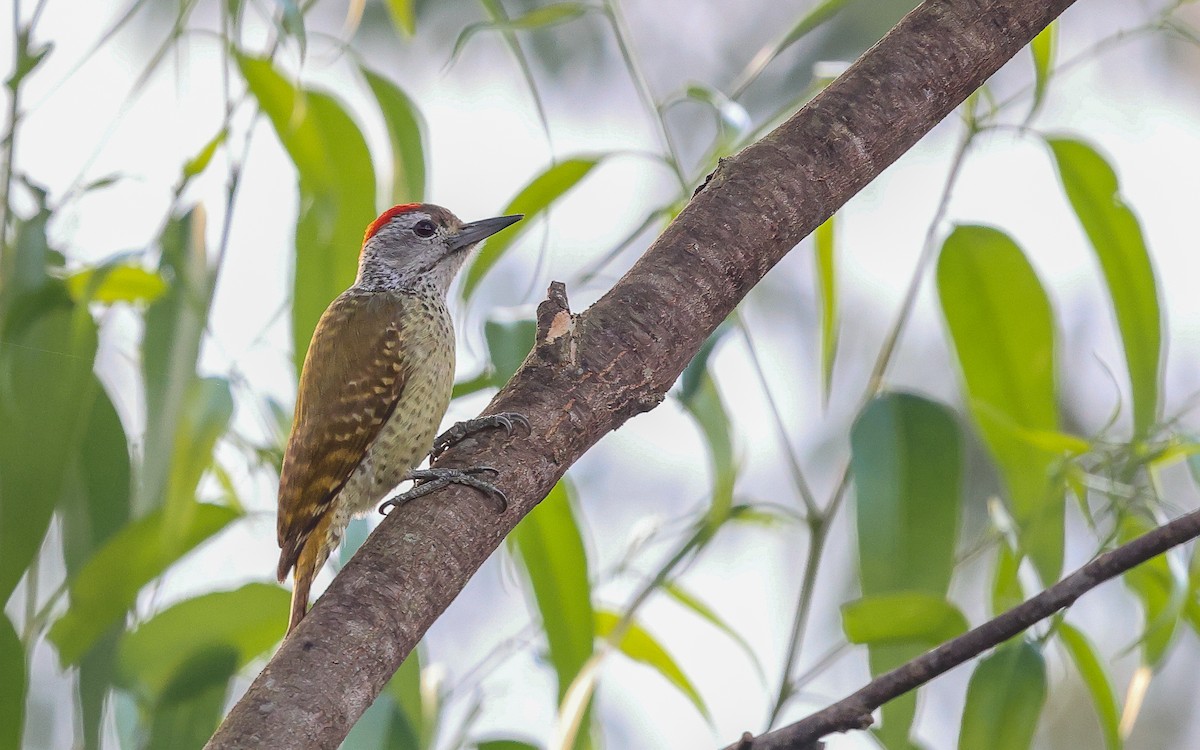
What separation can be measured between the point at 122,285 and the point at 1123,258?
4.46ft

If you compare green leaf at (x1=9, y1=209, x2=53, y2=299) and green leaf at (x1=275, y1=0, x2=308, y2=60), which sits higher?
green leaf at (x1=275, y1=0, x2=308, y2=60)

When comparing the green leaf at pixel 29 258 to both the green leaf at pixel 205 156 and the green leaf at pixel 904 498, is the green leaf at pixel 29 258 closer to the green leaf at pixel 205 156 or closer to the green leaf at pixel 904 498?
the green leaf at pixel 205 156

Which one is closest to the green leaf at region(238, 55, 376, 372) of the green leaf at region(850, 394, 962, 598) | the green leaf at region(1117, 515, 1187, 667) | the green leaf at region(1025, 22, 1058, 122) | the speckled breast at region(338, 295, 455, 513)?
the speckled breast at region(338, 295, 455, 513)

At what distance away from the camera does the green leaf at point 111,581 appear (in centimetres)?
142

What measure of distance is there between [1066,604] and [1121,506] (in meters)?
0.49

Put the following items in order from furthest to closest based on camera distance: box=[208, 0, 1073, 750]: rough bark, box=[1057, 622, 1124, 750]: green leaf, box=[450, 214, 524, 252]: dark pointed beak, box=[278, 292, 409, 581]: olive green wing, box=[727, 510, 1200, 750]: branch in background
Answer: box=[450, 214, 524, 252]: dark pointed beak < box=[278, 292, 409, 581]: olive green wing < box=[1057, 622, 1124, 750]: green leaf < box=[208, 0, 1073, 750]: rough bark < box=[727, 510, 1200, 750]: branch in background

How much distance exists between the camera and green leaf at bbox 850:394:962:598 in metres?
1.44

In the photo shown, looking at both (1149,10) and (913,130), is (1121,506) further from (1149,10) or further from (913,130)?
(1149,10)

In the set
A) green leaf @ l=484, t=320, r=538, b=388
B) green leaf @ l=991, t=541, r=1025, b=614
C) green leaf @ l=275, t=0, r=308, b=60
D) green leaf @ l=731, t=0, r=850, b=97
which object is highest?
green leaf @ l=731, t=0, r=850, b=97

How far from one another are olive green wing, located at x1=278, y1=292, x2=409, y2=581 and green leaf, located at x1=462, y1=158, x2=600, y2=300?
0.22m

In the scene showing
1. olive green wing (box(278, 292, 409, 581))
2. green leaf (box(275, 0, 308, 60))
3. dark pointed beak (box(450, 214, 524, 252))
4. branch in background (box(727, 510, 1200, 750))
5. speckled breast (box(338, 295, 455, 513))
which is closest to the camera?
branch in background (box(727, 510, 1200, 750))

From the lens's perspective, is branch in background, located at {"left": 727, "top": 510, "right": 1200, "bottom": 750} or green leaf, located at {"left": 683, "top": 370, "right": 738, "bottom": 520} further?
green leaf, located at {"left": 683, "top": 370, "right": 738, "bottom": 520}

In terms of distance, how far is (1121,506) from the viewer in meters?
1.34

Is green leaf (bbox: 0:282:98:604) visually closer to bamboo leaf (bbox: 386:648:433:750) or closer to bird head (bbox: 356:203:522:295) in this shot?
bamboo leaf (bbox: 386:648:433:750)
